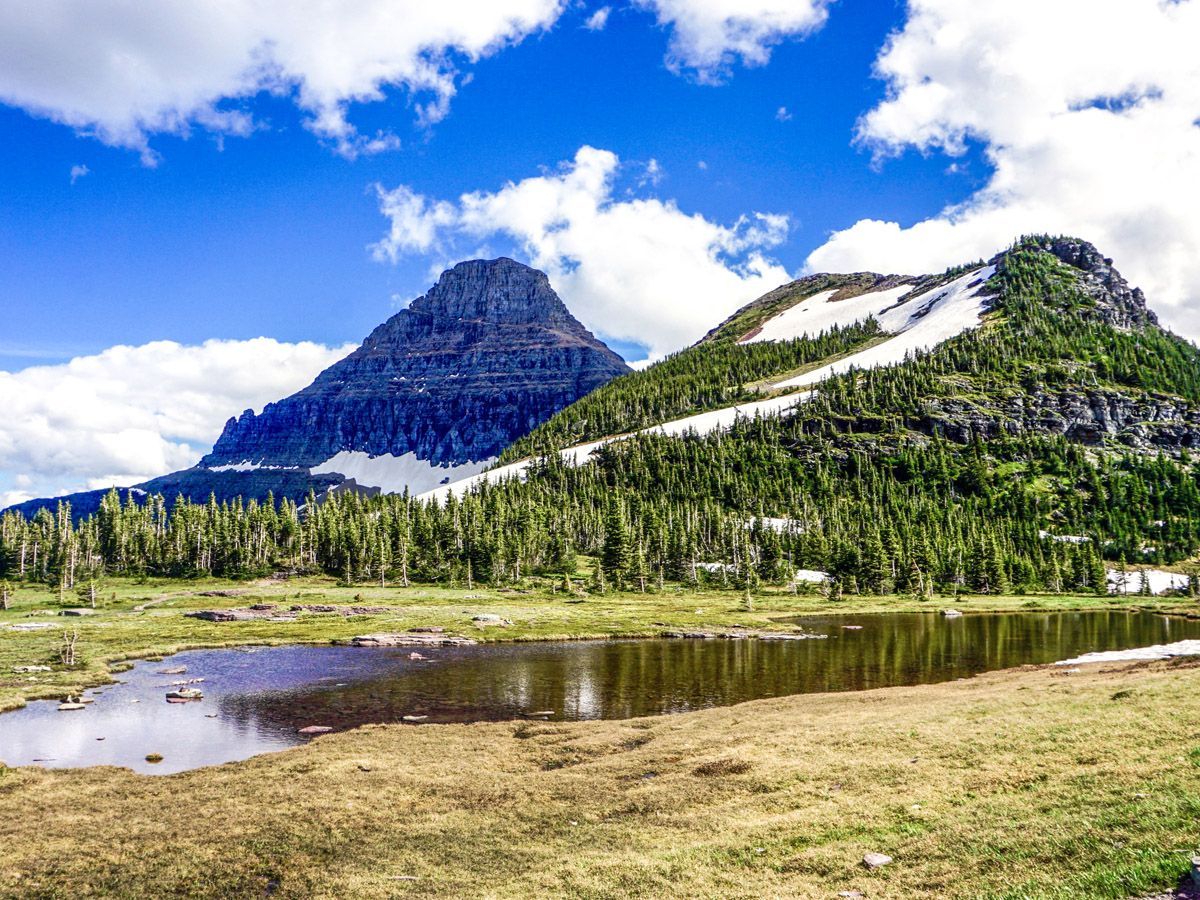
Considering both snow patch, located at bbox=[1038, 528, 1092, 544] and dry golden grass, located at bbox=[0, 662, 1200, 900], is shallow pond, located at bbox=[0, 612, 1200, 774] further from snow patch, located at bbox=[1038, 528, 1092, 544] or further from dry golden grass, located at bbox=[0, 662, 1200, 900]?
snow patch, located at bbox=[1038, 528, 1092, 544]

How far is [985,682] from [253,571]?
144m

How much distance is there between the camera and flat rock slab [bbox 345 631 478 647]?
79.6 meters

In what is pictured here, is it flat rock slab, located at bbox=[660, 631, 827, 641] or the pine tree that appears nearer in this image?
flat rock slab, located at bbox=[660, 631, 827, 641]

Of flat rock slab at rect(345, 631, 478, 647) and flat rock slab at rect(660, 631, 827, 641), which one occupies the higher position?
flat rock slab at rect(345, 631, 478, 647)

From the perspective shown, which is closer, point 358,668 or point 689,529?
point 358,668

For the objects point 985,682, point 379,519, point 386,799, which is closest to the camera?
point 386,799

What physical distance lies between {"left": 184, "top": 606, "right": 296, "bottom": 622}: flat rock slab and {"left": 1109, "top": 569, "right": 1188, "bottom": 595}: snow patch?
551ft

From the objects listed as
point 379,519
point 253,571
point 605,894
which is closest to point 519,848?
point 605,894

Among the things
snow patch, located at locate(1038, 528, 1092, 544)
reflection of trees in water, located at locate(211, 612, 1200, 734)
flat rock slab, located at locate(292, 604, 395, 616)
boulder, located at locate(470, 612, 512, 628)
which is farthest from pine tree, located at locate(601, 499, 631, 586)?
snow patch, located at locate(1038, 528, 1092, 544)

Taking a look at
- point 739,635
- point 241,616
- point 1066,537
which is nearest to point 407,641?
point 241,616

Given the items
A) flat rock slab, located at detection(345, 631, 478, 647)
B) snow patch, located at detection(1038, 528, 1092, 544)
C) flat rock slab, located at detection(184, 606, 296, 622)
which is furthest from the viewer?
snow patch, located at detection(1038, 528, 1092, 544)

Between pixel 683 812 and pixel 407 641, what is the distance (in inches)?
2420

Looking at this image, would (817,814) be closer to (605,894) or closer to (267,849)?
(605,894)

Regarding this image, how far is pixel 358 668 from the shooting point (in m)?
64.5
